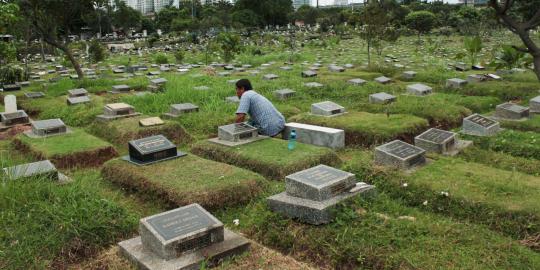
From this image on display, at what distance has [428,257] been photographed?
4.09 m

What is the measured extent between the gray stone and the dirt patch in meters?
3.11

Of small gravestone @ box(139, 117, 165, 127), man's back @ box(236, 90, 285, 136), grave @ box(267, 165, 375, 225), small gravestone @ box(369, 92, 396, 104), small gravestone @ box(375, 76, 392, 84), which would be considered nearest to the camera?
grave @ box(267, 165, 375, 225)

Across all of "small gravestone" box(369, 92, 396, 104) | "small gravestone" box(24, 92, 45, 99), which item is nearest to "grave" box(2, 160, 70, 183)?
"small gravestone" box(369, 92, 396, 104)

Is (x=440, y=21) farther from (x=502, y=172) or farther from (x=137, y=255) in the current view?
(x=137, y=255)

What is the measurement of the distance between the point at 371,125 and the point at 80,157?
514 cm

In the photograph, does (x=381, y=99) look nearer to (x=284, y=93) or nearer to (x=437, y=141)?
(x=284, y=93)

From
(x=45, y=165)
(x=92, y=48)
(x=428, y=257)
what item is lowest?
(x=428, y=257)

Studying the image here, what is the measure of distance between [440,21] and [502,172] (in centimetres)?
3637

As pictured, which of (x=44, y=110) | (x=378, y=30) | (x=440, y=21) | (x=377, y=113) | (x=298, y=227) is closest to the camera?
(x=298, y=227)

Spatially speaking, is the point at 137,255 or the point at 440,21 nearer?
the point at 137,255

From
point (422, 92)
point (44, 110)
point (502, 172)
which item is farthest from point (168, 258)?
point (422, 92)

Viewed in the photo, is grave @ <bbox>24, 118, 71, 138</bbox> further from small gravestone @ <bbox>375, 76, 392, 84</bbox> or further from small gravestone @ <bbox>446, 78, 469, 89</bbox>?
small gravestone @ <bbox>446, 78, 469, 89</bbox>

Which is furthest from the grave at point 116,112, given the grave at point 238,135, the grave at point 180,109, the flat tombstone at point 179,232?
the flat tombstone at point 179,232

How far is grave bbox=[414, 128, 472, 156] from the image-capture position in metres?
7.05
